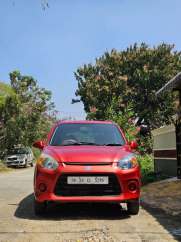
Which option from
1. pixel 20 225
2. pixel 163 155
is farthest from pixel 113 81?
pixel 20 225

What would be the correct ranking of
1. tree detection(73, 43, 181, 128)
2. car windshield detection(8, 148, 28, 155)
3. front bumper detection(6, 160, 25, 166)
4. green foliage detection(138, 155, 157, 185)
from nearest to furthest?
green foliage detection(138, 155, 157, 185) < front bumper detection(6, 160, 25, 166) < car windshield detection(8, 148, 28, 155) < tree detection(73, 43, 181, 128)

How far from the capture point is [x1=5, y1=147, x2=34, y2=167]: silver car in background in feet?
121

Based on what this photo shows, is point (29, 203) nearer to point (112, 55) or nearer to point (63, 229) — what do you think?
point (63, 229)

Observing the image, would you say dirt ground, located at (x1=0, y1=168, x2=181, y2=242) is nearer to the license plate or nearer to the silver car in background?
the license plate

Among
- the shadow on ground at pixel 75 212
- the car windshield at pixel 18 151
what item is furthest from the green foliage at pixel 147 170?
the car windshield at pixel 18 151

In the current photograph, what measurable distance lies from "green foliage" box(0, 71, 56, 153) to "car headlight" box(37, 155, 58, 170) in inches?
1160

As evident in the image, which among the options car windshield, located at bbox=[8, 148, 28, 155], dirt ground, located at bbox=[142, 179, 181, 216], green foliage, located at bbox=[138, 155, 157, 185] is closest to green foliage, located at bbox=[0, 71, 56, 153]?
car windshield, located at bbox=[8, 148, 28, 155]

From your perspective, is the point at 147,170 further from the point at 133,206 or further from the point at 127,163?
the point at 127,163

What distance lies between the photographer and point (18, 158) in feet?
Result: 121

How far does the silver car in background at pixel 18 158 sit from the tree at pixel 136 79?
6130 millimetres

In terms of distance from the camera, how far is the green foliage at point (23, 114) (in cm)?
3847

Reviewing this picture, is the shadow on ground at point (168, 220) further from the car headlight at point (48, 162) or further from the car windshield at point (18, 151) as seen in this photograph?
the car windshield at point (18, 151)

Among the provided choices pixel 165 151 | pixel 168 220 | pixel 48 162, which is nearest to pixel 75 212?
pixel 48 162

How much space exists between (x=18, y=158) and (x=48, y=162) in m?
28.8
